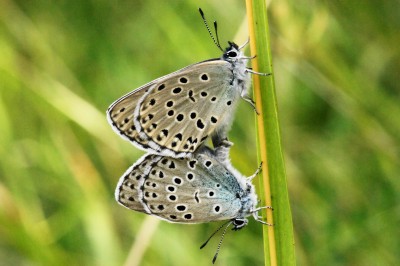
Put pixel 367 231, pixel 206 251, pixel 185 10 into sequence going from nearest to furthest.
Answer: pixel 367 231 < pixel 206 251 < pixel 185 10

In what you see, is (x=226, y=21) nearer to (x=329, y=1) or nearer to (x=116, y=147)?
(x=329, y=1)

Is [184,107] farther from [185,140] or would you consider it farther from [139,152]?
[139,152]

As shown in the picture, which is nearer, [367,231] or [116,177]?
[367,231]

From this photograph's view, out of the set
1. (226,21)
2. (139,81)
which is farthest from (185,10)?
(139,81)

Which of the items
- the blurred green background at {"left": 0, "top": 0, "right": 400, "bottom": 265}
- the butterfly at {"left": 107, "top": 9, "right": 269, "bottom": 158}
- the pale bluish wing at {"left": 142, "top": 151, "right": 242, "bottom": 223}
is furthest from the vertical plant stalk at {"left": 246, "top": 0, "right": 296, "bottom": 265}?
the blurred green background at {"left": 0, "top": 0, "right": 400, "bottom": 265}

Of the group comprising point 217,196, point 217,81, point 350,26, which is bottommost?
point 217,196

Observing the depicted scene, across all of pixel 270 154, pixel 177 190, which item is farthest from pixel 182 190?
pixel 270 154
